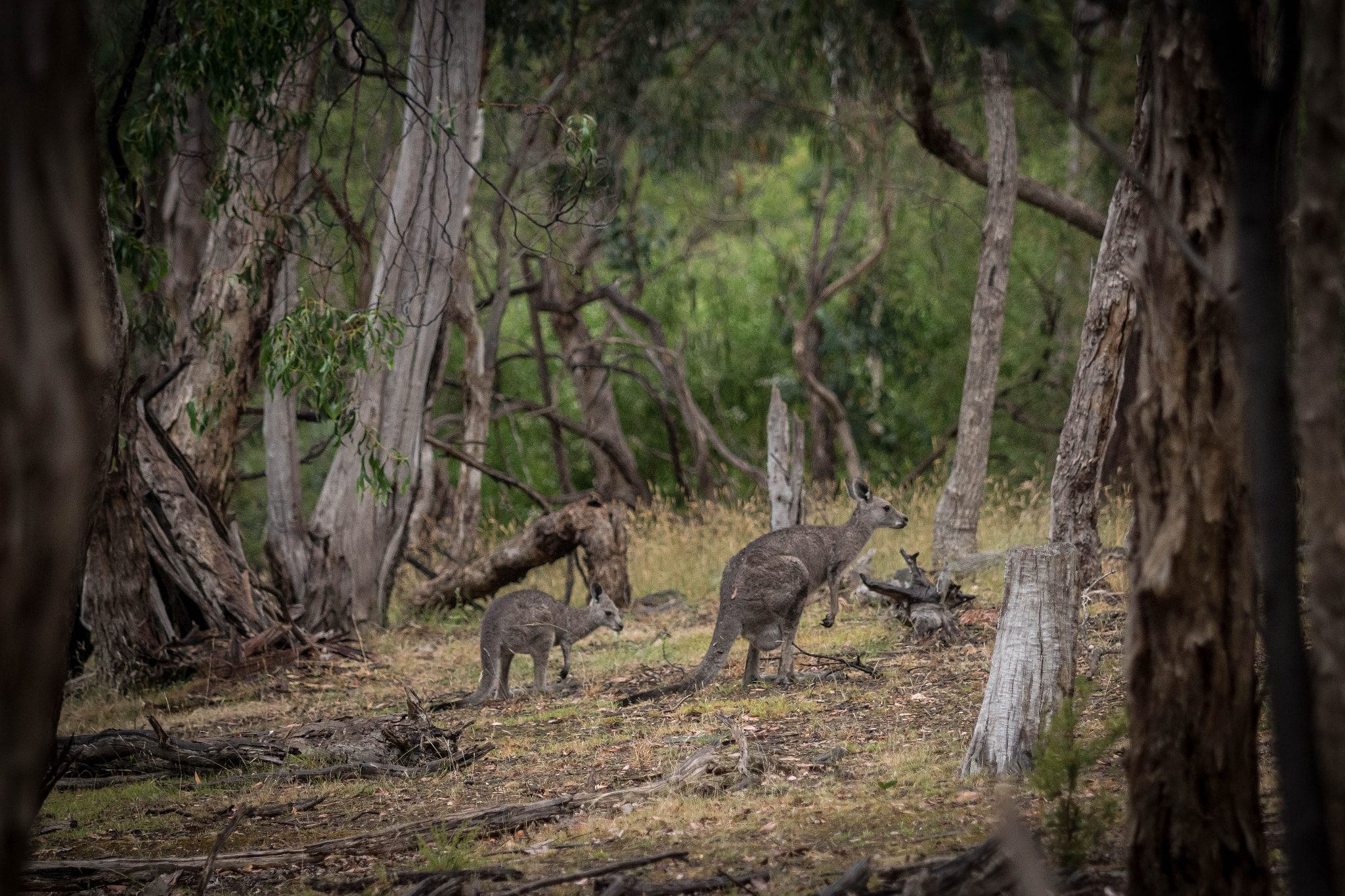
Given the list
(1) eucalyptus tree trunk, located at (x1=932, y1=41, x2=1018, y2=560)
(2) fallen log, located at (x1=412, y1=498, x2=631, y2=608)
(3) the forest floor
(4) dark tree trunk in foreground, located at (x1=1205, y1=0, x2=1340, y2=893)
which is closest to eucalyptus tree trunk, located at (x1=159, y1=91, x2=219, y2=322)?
(2) fallen log, located at (x1=412, y1=498, x2=631, y2=608)

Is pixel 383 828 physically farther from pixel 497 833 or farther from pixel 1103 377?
pixel 1103 377

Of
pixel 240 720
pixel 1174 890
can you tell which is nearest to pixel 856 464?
pixel 240 720

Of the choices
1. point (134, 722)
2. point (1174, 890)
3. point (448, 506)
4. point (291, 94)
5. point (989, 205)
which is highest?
point (291, 94)

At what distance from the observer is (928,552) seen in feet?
37.8

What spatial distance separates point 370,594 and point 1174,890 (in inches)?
360

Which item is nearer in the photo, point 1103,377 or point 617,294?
point 1103,377

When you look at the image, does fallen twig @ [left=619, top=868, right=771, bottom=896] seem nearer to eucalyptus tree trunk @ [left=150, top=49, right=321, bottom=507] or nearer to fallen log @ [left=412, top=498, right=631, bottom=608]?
fallen log @ [left=412, top=498, right=631, bottom=608]

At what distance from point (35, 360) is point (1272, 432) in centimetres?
217

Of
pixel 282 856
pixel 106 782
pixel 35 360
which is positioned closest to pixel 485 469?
pixel 106 782

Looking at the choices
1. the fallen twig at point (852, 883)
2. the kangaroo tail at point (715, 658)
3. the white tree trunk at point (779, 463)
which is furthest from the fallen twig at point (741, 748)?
the white tree trunk at point (779, 463)

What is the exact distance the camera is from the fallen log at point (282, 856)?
3824 millimetres

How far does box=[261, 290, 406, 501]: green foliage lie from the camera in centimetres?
792

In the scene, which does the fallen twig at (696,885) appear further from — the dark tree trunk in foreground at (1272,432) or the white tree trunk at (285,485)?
the white tree trunk at (285,485)

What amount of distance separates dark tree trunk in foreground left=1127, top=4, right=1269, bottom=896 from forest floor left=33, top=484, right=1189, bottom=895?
2.09ft
